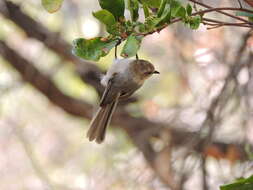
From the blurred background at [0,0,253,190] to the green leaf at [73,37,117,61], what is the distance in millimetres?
1346

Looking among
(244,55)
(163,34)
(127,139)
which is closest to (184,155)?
(244,55)

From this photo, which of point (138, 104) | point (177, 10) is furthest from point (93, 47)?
point (138, 104)

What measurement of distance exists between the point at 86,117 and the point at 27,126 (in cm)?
89

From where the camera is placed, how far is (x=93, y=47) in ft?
3.53

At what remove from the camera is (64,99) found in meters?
3.37

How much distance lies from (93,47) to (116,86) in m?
1.00

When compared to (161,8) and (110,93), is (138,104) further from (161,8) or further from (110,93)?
(161,8)

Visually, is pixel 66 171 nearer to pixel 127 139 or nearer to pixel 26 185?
pixel 26 185

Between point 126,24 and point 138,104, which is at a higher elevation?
point 138,104

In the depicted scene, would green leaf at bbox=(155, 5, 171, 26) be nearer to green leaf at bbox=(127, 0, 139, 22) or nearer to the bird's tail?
green leaf at bbox=(127, 0, 139, 22)

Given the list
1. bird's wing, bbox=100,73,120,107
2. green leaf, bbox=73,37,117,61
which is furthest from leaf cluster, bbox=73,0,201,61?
Result: bird's wing, bbox=100,73,120,107

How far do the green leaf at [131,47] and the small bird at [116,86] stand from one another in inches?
39.1

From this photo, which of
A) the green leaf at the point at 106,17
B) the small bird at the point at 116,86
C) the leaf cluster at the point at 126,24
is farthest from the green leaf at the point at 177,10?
the small bird at the point at 116,86

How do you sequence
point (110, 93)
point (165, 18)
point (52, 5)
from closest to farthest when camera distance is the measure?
point (165, 18)
point (52, 5)
point (110, 93)
